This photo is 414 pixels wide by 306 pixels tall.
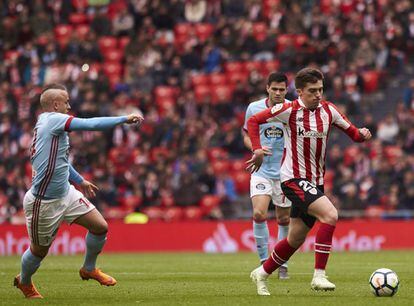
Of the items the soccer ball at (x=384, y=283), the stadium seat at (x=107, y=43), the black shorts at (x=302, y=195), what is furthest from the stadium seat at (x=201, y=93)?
the soccer ball at (x=384, y=283)

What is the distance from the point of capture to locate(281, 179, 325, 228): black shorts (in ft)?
36.4

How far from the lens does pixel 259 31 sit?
3084 cm

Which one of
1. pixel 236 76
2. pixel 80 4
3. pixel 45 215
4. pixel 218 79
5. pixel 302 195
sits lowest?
pixel 45 215

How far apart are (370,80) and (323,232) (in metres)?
18.0

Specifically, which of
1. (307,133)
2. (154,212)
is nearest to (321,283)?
(307,133)

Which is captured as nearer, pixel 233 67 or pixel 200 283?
pixel 200 283

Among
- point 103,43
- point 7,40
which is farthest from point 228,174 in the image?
point 7,40

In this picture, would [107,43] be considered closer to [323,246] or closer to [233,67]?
[233,67]

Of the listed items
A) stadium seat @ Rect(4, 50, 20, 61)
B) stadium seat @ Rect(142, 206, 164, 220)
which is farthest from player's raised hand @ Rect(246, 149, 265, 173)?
stadium seat @ Rect(4, 50, 20, 61)

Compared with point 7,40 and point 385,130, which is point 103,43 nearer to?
point 7,40

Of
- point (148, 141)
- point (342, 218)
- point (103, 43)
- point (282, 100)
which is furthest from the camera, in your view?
point (103, 43)

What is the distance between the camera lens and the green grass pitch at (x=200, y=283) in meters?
10.8

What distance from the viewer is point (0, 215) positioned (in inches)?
1042

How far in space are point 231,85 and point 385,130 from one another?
5097 mm
